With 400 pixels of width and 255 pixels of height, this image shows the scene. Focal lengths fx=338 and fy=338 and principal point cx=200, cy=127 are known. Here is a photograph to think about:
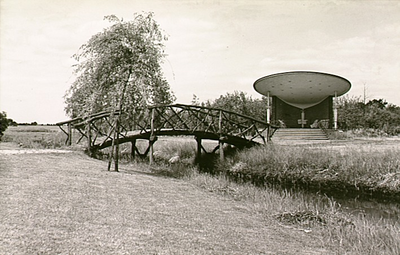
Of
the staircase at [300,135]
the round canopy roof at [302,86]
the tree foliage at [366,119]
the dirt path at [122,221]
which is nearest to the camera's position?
the dirt path at [122,221]

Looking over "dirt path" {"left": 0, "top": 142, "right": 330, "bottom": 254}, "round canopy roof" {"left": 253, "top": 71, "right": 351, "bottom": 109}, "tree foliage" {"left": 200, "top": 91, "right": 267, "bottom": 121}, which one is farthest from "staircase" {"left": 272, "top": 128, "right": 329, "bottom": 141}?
"dirt path" {"left": 0, "top": 142, "right": 330, "bottom": 254}

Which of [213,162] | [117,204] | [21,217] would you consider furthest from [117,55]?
[213,162]

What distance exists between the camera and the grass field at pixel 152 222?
13.5 feet

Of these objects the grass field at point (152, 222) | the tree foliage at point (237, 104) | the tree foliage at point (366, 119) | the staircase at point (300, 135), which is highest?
the tree foliage at point (237, 104)

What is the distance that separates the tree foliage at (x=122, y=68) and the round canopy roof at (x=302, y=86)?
49.9ft

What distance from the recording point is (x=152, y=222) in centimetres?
525

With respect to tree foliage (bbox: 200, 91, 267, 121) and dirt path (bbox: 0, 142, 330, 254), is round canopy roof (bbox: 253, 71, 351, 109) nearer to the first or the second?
tree foliage (bbox: 200, 91, 267, 121)

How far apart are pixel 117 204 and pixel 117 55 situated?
559 centimetres

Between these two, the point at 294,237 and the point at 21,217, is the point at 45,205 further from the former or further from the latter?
the point at 294,237

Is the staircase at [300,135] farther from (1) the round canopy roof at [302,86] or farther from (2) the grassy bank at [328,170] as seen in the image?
(2) the grassy bank at [328,170]

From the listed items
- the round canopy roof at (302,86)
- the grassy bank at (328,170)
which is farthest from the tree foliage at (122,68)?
the round canopy roof at (302,86)

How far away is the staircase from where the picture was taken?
21328 mm

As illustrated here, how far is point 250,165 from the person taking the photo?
A: 14.9 meters

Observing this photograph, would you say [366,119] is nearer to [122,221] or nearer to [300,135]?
[300,135]
